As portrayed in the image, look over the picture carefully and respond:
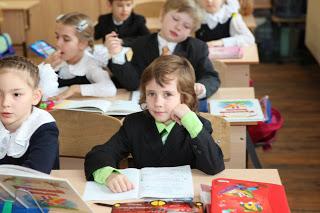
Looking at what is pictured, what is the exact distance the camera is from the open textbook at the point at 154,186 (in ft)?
6.22

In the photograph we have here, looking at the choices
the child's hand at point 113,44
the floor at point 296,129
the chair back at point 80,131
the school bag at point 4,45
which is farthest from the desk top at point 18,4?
the chair back at point 80,131

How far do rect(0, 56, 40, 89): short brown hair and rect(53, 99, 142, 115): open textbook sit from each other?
56 centimetres

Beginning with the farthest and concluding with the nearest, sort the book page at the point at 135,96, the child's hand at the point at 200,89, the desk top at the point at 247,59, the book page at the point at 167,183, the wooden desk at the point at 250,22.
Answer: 1. the wooden desk at the point at 250,22
2. the desk top at the point at 247,59
3. the book page at the point at 135,96
4. the child's hand at the point at 200,89
5. the book page at the point at 167,183

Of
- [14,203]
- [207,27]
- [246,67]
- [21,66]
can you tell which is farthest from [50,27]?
[14,203]

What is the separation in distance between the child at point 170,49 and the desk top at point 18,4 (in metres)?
2.82

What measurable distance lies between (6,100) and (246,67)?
7.22 ft

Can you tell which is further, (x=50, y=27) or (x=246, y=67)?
(x=50, y=27)

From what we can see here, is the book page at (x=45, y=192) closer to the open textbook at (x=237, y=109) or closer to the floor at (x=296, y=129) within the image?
the open textbook at (x=237, y=109)

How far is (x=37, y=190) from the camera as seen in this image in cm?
171

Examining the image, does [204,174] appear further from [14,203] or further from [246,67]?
[246,67]

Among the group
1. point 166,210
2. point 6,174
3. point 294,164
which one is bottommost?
point 294,164

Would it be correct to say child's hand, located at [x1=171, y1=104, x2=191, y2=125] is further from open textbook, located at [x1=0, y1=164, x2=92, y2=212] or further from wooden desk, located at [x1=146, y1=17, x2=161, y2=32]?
wooden desk, located at [x1=146, y1=17, x2=161, y2=32]

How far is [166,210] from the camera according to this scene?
1775 mm

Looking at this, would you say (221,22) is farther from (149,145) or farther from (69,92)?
(149,145)
